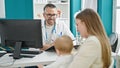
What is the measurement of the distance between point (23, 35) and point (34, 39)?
4.9 inches

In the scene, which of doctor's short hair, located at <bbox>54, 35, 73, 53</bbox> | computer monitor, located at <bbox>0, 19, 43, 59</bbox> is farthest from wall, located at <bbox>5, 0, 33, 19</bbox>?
doctor's short hair, located at <bbox>54, 35, 73, 53</bbox>

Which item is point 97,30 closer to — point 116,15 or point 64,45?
point 64,45

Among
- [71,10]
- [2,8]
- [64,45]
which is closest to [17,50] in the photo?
[64,45]

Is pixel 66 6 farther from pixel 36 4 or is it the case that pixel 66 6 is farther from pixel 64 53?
pixel 64 53

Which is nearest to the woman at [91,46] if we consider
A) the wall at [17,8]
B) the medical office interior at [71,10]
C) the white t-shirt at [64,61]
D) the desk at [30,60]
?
the white t-shirt at [64,61]

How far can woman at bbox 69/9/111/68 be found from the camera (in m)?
1.60

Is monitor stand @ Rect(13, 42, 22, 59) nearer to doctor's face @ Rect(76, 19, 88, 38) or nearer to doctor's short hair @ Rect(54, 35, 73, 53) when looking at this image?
doctor's short hair @ Rect(54, 35, 73, 53)

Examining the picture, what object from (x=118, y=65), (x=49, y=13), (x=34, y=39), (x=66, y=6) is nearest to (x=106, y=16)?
(x=66, y=6)

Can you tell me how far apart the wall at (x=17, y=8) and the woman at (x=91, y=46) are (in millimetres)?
3170

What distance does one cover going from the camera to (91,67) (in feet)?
5.50

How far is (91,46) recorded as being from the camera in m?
1.60

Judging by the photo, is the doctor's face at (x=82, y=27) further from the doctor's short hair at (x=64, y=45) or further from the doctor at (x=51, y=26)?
the doctor at (x=51, y=26)

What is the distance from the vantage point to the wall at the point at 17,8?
463cm

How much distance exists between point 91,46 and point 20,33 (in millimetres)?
931
